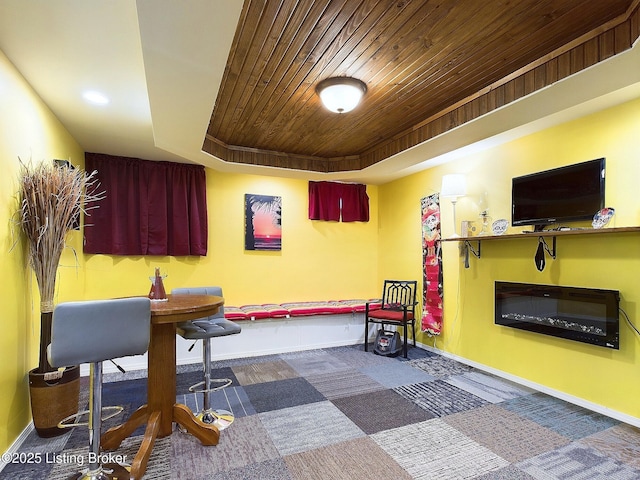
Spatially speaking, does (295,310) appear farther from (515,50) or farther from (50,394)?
(515,50)

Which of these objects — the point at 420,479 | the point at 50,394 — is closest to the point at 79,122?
the point at 50,394

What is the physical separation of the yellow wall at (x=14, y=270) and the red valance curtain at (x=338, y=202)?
3.37 m

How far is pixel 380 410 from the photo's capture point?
9.68ft

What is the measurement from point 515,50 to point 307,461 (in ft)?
9.86

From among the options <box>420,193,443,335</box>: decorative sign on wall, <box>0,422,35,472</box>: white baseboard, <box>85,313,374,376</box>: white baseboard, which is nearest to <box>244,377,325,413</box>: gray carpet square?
<box>85,313,374,376</box>: white baseboard

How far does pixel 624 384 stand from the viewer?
8.95 feet

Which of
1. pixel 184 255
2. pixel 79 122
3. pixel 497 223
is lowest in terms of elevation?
pixel 184 255

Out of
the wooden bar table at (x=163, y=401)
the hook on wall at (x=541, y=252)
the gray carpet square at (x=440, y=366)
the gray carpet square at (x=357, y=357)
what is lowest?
the gray carpet square at (x=357, y=357)

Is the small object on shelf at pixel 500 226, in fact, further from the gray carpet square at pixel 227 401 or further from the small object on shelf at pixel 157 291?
the small object on shelf at pixel 157 291

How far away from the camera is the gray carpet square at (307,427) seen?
2.43 m

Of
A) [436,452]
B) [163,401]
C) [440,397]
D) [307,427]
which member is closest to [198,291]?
[163,401]

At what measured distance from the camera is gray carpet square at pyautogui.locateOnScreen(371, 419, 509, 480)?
2.12 metres

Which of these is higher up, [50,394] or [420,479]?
[50,394]

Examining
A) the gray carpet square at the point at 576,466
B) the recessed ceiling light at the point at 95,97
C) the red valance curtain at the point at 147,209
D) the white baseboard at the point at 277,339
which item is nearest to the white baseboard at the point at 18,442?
the white baseboard at the point at 277,339
